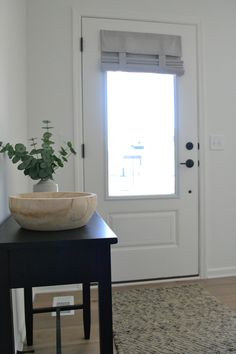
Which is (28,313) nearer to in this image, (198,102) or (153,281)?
(153,281)

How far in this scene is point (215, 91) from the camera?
9.57ft

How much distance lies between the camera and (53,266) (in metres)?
1.08

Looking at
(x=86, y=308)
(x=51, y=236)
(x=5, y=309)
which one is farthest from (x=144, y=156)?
A: (x=5, y=309)

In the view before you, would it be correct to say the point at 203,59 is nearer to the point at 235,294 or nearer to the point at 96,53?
the point at 96,53

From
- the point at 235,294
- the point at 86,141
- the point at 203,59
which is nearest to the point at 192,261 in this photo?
the point at 235,294

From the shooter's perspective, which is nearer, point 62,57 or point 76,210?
point 76,210

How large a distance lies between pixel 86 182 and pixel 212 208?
1.12m

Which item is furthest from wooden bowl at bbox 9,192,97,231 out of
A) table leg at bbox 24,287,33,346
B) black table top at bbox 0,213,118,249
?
table leg at bbox 24,287,33,346

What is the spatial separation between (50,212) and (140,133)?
1.77 metres

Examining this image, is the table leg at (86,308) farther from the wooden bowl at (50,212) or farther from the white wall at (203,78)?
Result: the white wall at (203,78)

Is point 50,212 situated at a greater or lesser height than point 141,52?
lesser

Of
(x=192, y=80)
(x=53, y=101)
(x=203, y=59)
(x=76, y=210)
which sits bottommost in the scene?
(x=76, y=210)

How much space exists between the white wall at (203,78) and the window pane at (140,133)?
11.9 inches

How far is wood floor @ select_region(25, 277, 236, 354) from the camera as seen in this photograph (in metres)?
1.84
